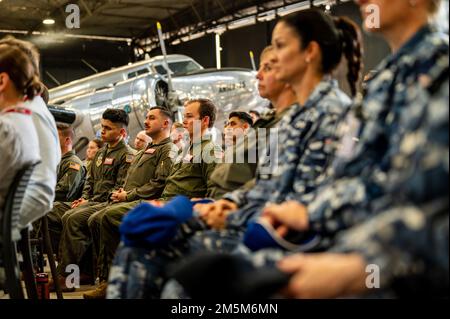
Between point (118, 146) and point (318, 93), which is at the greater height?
point (118, 146)

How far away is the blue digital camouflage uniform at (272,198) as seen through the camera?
5.08 feet

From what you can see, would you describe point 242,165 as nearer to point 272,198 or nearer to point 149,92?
point 272,198

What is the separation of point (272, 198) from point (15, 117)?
0.93m

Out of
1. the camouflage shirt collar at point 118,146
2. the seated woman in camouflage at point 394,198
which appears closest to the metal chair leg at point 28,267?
the seated woman in camouflage at point 394,198

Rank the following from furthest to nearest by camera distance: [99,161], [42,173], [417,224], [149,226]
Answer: [99,161] → [42,173] → [149,226] → [417,224]

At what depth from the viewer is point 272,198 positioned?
5.40 ft

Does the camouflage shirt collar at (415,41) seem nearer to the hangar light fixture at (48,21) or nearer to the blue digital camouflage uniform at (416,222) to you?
the blue digital camouflage uniform at (416,222)

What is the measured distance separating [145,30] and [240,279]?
16.9m

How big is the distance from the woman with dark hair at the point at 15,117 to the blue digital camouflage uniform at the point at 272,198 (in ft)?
→ 1.82

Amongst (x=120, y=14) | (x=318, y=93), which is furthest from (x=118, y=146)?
(x=120, y=14)

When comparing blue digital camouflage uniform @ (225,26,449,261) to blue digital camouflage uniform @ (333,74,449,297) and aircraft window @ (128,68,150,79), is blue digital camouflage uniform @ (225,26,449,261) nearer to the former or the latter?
blue digital camouflage uniform @ (333,74,449,297)

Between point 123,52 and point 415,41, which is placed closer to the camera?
point 415,41
